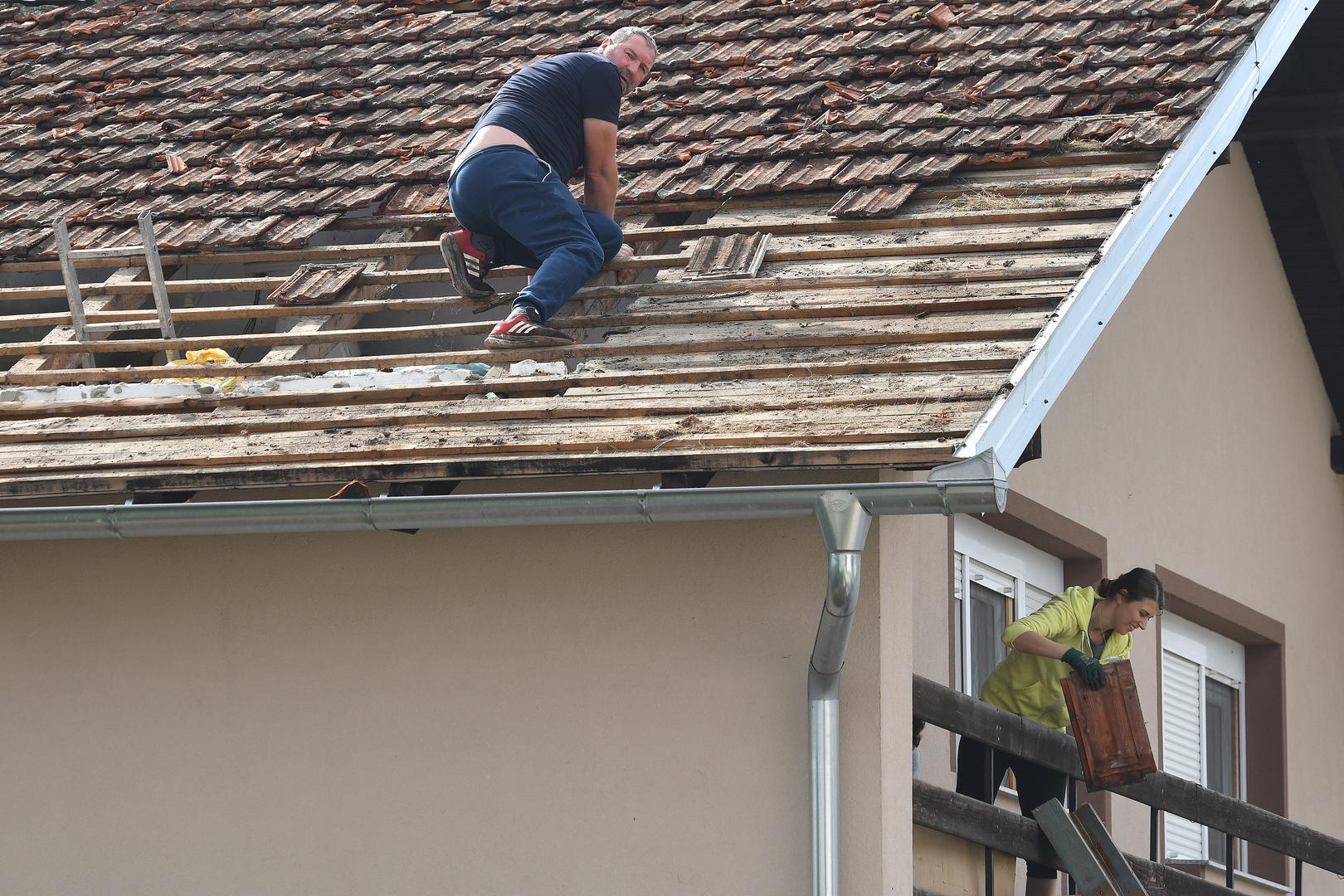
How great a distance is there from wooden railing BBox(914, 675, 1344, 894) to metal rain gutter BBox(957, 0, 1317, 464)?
1091mm

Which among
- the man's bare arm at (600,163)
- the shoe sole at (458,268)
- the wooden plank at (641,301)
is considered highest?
the man's bare arm at (600,163)

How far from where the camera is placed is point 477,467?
5.61 metres

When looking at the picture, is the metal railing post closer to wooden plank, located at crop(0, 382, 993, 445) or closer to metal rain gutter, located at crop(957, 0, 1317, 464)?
metal rain gutter, located at crop(957, 0, 1317, 464)

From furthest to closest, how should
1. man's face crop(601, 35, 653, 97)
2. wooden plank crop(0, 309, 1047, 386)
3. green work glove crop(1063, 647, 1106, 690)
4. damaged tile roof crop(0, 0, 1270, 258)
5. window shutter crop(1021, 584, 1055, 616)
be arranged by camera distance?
1. window shutter crop(1021, 584, 1055, 616)
2. damaged tile roof crop(0, 0, 1270, 258)
3. man's face crop(601, 35, 653, 97)
4. green work glove crop(1063, 647, 1106, 690)
5. wooden plank crop(0, 309, 1047, 386)

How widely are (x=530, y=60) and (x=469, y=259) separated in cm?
191

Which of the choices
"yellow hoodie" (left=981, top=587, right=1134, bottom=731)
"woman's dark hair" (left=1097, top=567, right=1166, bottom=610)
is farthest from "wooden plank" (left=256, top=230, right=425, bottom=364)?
"woman's dark hair" (left=1097, top=567, right=1166, bottom=610)

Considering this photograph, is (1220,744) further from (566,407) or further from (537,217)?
(566,407)

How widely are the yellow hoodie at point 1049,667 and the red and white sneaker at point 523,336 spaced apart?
1991mm

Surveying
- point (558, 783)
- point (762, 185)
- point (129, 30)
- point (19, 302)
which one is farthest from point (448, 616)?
point (129, 30)

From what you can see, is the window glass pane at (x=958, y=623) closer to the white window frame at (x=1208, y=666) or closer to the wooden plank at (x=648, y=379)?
the white window frame at (x=1208, y=666)

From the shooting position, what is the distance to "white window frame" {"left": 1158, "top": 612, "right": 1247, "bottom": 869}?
10.2 metres

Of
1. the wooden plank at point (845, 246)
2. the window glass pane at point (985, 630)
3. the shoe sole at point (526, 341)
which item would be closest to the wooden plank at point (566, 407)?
the shoe sole at point (526, 341)

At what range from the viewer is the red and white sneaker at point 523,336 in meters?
6.40

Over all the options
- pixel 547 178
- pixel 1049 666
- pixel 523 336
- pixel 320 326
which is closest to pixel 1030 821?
pixel 1049 666
